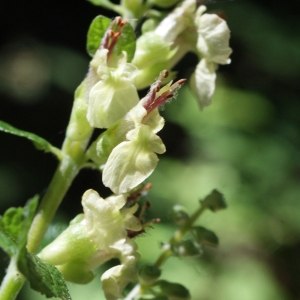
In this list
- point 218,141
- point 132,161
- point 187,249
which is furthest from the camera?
point 218,141

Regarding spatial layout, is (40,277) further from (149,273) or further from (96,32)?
(96,32)

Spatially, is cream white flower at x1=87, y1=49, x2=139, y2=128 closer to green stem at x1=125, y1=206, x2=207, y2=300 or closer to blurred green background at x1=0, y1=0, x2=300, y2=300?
green stem at x1=125, y1=206, x2=207, y2=300

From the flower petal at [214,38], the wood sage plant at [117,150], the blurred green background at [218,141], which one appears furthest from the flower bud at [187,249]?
the blurred green background at [218,141]

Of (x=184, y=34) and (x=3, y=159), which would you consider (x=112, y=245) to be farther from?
(x=3, y=159)

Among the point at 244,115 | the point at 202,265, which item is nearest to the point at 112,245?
the point at 202,265

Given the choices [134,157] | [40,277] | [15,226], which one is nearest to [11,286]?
[15,226]
